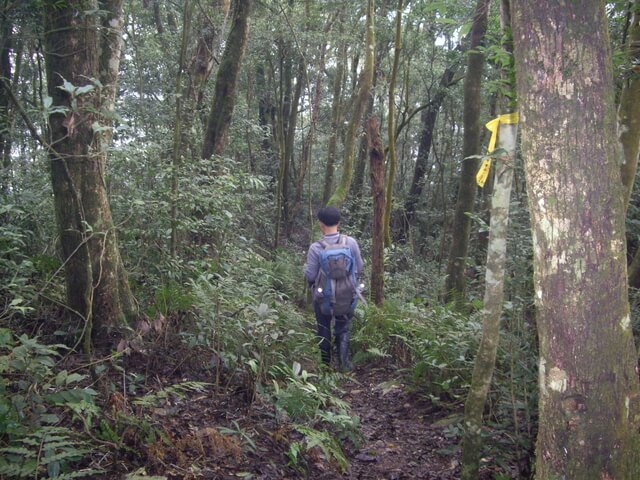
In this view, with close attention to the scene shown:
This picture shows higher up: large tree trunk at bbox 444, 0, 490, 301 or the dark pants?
large tree trunk at bbox 444, 0, 490, 301

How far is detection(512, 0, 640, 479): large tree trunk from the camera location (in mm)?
2148

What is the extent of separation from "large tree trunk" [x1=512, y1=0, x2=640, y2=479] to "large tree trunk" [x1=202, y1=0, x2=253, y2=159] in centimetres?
768

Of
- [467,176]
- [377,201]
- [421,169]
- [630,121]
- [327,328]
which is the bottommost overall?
[327,328]

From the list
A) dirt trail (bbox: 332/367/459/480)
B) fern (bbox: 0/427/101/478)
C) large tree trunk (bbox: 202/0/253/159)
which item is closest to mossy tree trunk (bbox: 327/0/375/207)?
large tree trunk (bbox: 202/0/253/159)

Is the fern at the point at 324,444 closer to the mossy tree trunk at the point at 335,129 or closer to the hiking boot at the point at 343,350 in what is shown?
the hiking boot at the point at 343,350

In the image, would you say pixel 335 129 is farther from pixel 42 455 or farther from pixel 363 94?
pixel 42 455

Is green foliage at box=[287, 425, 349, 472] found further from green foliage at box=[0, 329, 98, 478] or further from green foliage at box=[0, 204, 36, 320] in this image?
green foliage at box=[0, 204, 36, 320]

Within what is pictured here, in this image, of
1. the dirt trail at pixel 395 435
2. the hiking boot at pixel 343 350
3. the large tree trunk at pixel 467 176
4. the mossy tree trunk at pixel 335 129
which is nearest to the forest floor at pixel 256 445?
the dirt trail at pixel 395 435

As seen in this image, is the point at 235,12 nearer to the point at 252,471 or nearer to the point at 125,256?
the point at 125,256

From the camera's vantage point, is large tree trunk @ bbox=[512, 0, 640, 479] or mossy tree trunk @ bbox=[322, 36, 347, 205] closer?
large tree trunk @ bbox=[512, 0, 640, 479]

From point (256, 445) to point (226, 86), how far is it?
716 cm

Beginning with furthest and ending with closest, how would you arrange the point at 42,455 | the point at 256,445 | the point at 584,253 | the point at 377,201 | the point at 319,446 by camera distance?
the point at 377,201 < the point at 319,446 < the point at 256,445 < the point at 42,455 < the point at 584,253

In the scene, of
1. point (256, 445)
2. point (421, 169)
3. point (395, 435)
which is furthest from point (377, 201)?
point (421, 169)

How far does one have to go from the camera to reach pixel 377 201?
29.6 ft
